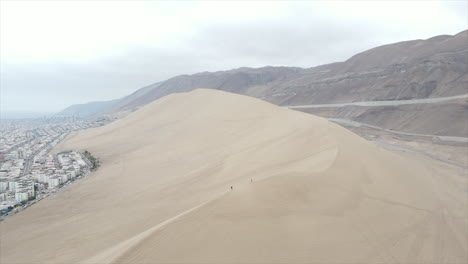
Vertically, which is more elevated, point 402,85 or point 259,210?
point 402,85

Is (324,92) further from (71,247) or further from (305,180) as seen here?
(71,247)

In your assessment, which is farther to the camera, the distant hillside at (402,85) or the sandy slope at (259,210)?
the distant hillside at (402,85)

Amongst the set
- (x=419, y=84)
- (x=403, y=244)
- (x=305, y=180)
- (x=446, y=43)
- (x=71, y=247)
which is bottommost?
(x=403, y=244)

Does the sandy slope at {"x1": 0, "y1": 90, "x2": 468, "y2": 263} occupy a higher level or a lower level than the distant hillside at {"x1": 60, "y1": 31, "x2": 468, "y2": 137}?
lower

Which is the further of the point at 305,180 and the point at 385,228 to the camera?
the point at 305,180

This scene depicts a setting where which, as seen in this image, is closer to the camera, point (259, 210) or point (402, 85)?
point (259, 210)

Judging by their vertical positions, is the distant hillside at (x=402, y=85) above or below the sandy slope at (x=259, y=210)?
above

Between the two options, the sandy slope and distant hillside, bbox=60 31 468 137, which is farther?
distant hillside, bbox=60 31 468 137

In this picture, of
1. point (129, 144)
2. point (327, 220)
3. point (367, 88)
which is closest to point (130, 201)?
point (327, 220)
